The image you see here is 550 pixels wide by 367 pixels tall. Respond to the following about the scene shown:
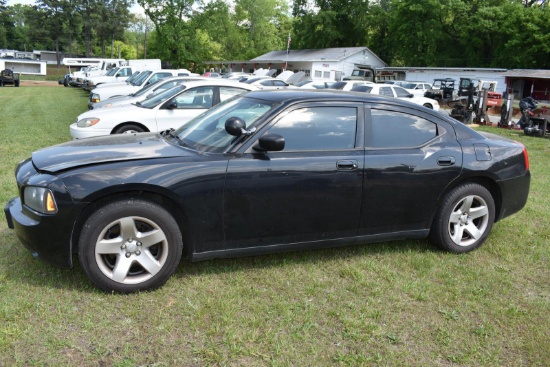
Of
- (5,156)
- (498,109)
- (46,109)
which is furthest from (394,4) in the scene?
(5,156)

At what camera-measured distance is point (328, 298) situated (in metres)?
3.73

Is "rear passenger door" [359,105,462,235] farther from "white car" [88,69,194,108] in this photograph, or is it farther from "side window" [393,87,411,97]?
"side window" [393,87,411,97]

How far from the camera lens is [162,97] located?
930 centimetres

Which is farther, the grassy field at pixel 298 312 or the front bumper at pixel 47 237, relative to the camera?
the front bumper at pixel 47 237

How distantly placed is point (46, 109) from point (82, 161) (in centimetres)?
1680

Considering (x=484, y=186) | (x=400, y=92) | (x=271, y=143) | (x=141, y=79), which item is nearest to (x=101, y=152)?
(x=271, y=143)

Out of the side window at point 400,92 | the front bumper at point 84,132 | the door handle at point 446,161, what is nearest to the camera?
the door handle at point 446,161

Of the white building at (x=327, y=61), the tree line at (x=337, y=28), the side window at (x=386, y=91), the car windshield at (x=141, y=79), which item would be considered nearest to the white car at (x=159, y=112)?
the car windshield at (x=141, y=79)

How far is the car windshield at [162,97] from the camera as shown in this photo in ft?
29.9

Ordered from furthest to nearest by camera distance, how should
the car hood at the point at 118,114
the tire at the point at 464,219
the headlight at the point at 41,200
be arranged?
the car hood at the point at 118,114, the tire at the point at 464,219, the headlight at the point at 41,200

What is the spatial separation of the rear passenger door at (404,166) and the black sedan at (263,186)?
0.4 inches

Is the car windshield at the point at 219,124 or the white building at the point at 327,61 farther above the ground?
the white building at the point at 327,61

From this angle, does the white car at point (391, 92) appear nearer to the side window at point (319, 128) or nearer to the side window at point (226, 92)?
the side window at point (226, 92)

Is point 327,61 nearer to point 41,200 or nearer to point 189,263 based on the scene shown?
point 189,263
